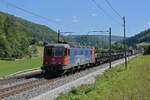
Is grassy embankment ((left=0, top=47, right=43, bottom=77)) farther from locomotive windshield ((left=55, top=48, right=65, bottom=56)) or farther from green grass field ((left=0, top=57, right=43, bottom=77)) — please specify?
locomotive windshield ((left=55, top=48, right=65, bottom=56))

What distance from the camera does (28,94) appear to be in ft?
42.8

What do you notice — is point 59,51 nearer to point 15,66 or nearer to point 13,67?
point 13,67

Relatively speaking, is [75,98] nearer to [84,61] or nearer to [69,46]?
[69,46]

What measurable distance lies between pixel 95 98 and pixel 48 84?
745 centimetres

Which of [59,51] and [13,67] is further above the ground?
[59,51]

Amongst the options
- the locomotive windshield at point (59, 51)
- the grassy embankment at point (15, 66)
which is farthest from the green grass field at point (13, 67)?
the locomotive windshield at point (59, 51)

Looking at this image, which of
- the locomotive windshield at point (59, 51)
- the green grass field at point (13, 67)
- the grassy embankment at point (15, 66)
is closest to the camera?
the locomotive windshield at point (59, 51)

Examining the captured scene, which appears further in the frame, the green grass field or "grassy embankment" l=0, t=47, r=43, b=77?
"grassy embankment" l=0, t=47, r=43, b=77

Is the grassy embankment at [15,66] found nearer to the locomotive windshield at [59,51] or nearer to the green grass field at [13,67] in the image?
the green grass field at [13,67]

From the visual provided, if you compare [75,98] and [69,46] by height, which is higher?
[69,46]

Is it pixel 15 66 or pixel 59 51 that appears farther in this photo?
pixel 15 66

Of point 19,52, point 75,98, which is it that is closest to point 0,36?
point 19,52

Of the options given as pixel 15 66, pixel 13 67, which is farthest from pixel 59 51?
pixel 15 66

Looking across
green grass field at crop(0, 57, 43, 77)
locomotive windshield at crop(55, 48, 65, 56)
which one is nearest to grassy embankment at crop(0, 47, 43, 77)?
green grass field at crop(0, 57, 43, 77)
